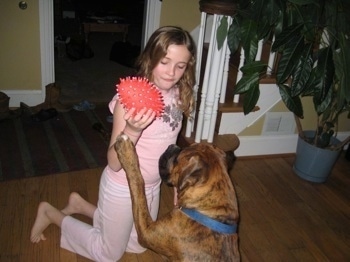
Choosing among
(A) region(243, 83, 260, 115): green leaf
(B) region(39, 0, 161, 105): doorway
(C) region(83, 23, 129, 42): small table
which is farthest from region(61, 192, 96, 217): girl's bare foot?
(C) region(83, 23, 129, 42): small table

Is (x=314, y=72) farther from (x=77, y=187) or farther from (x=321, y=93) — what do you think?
(x=77, y=187)

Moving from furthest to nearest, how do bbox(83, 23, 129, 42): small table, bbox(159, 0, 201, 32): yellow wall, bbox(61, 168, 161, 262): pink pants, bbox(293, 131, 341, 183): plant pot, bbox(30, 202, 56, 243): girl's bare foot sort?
bbox(83, 23, 129, 42): small table
bbox(159, 0, 201, 32): yellow wall
bbox(293, 131, 341, 183): plant pot
bbox(30, 202, 56, 243): girl's bare foot
bbox(61, 168, 161, 262): pink pants

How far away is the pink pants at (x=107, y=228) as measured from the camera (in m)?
1.66

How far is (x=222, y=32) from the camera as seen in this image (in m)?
2.21

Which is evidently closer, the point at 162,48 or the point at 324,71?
the point at 162,48

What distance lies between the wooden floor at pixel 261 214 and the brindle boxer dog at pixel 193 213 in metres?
0.69

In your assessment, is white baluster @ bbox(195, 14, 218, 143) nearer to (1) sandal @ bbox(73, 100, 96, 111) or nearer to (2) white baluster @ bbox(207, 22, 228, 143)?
(2) white baluster @ bbox(207, 22, 228, 143)

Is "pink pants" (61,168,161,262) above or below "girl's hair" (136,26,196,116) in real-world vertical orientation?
below

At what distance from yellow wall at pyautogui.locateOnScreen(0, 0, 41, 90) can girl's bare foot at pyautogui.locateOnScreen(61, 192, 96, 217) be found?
204 cm

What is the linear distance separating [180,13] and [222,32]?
175cm

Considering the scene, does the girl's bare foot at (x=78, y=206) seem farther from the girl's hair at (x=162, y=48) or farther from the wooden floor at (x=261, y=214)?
the girl's hair at (x=162, y=48)

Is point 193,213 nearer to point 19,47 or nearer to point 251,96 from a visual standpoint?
point 251,96

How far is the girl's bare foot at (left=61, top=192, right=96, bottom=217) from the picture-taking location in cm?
207

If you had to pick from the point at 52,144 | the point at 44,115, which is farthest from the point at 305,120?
the point at 44,115
